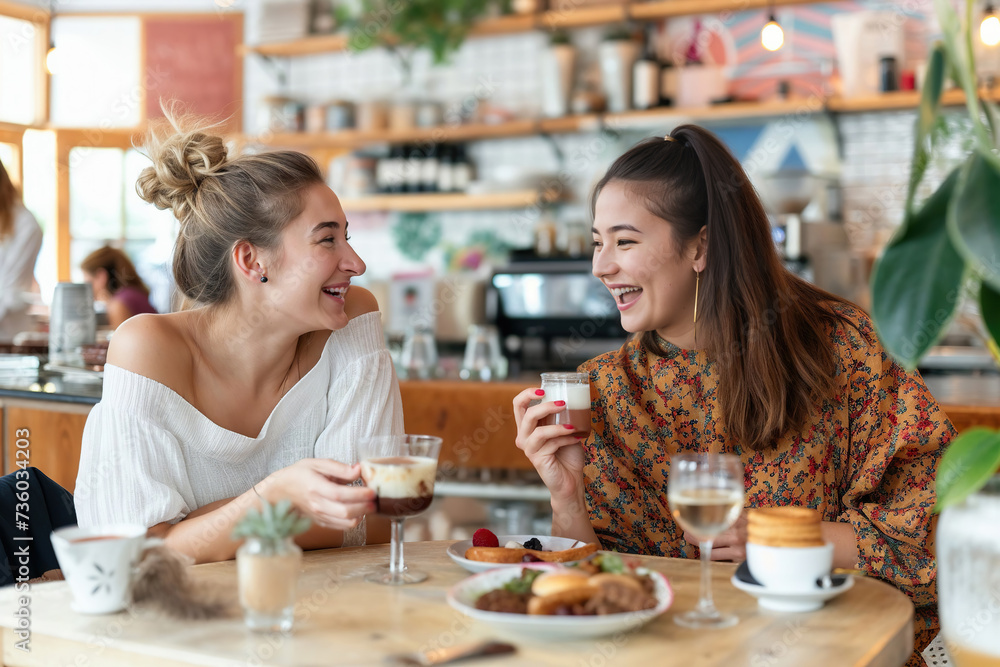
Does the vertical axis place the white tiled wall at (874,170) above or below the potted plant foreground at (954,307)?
above

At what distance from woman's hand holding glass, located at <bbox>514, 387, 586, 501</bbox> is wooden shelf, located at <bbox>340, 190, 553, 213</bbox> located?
13.4 ft

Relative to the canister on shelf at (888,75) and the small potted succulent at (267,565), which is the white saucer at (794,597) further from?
the canister on shelf at (888,75)

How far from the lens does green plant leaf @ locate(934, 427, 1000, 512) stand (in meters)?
1.05

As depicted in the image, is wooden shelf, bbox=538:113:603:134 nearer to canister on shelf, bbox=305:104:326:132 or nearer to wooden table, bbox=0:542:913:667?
canister on shelf, bbox=305:104:326:132

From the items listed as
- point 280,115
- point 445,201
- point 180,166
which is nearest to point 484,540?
point 180,166

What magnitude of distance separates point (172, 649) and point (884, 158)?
474 centimetres

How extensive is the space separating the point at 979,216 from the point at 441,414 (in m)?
2.69

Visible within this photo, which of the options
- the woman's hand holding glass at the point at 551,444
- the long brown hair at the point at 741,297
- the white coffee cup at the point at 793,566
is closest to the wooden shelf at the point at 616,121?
the long brown hair at the point at 741,297

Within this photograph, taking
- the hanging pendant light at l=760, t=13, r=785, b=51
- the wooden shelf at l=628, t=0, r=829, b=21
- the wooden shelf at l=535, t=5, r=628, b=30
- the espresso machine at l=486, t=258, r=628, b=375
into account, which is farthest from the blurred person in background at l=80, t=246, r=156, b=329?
the hanging pendant light at l=760, t=13, r=785, b=51

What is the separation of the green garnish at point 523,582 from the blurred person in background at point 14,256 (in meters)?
3.43

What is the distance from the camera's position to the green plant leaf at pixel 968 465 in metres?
1.05

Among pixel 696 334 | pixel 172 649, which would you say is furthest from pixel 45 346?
pixel 172 649

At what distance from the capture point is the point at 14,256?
4.09m

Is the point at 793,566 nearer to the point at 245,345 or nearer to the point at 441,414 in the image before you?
the point at 245,345
